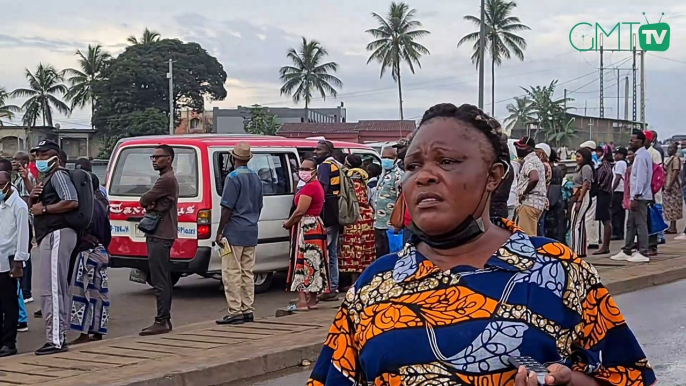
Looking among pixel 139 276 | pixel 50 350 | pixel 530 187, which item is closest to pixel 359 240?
pixel 530 187

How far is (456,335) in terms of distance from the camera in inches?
87.2

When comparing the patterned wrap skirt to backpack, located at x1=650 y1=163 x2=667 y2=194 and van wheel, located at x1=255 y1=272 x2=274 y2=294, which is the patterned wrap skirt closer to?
van wheel, located at x1=255 y1=272 x2=274 y2=294

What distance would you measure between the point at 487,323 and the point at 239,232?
294 inches

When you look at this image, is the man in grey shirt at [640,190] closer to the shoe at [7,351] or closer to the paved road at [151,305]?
the paved road at [151,305]

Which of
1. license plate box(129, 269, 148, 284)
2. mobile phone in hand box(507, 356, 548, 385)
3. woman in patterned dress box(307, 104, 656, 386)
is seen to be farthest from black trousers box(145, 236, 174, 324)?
mobile phone in hand box(507, 356, 548, 385)

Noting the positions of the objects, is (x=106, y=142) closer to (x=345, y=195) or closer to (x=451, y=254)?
(x=345, y=195)

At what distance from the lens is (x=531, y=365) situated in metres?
2.14

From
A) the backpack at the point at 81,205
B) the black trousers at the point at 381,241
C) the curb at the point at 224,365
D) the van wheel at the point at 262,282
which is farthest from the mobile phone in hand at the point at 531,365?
the van wheel at the point at 262,282

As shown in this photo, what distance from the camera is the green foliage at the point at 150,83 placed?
67062 millimetres

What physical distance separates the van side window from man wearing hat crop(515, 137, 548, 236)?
2.95m

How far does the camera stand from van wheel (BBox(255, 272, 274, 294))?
12.1 m

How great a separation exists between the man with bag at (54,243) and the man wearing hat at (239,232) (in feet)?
5.63

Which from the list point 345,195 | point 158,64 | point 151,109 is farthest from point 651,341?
point 158,64

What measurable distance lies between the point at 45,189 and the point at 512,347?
6.72 m
